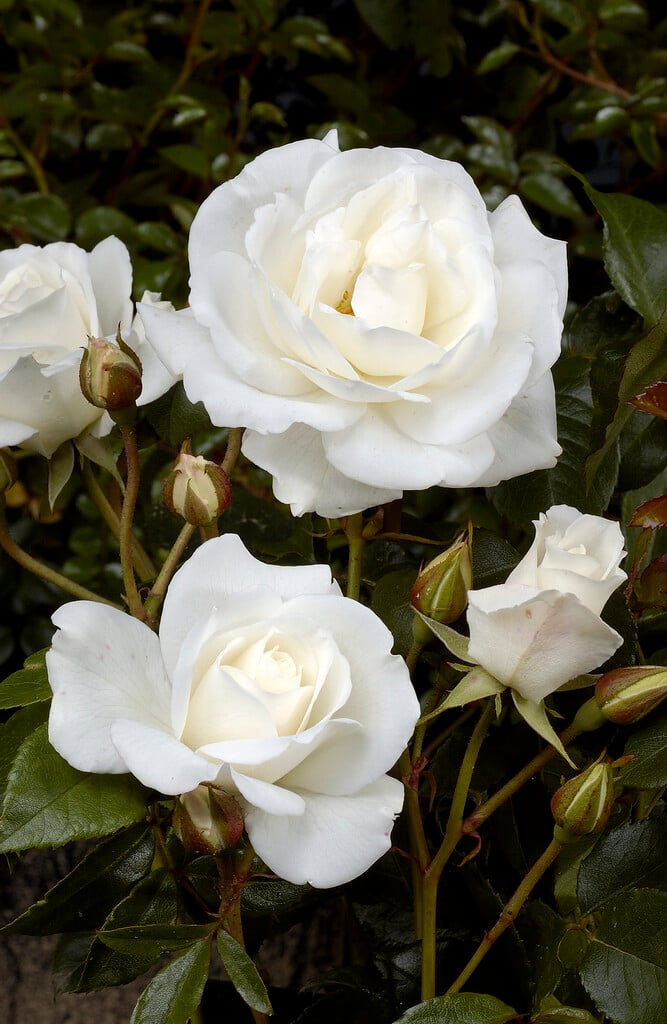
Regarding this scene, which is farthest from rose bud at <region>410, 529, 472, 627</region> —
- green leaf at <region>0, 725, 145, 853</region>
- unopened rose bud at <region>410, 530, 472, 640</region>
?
green leaf at <region>0, 725, 145, 853</region>

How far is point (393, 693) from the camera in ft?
0.97

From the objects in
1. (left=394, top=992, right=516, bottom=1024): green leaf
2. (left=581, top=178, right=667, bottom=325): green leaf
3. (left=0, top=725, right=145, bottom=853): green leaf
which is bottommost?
(left=394, top=992, right=516, bottom=1024): green leaf

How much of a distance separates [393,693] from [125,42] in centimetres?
81

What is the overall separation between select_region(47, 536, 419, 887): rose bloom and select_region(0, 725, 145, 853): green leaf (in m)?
0.02

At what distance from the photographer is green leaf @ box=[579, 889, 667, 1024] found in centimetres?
34

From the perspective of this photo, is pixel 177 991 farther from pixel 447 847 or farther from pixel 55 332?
pixel 55 332

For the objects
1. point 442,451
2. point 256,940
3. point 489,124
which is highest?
point 442,451

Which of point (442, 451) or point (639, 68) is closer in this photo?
point (442, 451)

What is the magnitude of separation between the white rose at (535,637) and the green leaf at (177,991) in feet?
0.41

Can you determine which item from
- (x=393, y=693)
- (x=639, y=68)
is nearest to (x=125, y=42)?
(x=639, y=68)

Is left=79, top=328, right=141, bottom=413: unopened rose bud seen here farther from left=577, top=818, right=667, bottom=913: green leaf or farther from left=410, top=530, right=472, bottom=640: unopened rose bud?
left=577, top=818, right=667, bottom=913: green leaf

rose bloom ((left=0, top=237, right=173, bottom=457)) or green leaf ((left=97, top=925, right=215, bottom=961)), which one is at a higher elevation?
rose bloom ((left=0, top=237, right=173, bottom=457))

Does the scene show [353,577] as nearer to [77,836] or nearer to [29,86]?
[77,836]

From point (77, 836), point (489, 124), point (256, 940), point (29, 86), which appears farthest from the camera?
point (29, 86)
